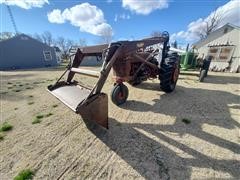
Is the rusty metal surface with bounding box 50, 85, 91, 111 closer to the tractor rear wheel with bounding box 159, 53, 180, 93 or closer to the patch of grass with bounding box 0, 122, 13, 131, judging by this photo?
the patch of grass with bounding box 0, 122, 13, 131

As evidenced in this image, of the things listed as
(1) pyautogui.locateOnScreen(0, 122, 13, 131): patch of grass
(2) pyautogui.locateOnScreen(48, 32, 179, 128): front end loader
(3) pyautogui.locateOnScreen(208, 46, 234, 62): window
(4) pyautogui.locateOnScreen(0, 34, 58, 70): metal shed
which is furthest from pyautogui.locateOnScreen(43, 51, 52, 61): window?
(1) pyautogui.locateOnScreen(0, 122, 13, 131): patch of grass

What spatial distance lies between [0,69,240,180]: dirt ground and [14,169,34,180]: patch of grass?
0.07 meters

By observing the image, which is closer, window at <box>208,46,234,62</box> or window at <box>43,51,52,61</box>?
window at <box>208,46,234,62</box>

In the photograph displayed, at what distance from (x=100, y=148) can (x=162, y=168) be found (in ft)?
3.61

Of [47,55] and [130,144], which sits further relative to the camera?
[47,55]

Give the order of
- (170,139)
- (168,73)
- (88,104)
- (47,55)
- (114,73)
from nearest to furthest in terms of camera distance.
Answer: (88,104), (170,139), (114,73), (168,73), (47,55)

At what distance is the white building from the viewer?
11.9m

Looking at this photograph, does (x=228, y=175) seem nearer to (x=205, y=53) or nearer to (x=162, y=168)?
(x=162, y=168)

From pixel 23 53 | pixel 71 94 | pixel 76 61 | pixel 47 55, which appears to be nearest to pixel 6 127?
pixel 71 94

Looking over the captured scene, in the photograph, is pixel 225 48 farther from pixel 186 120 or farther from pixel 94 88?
pixel 94 88

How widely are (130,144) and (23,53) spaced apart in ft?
73.7

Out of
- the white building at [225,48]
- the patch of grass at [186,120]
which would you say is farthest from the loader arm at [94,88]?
the white building at [225,48]

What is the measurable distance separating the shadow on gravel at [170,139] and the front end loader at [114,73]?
0.53 metres

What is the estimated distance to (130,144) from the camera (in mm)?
2855
